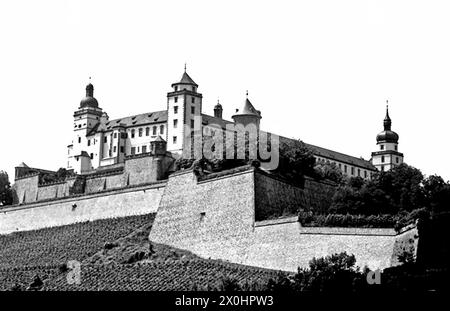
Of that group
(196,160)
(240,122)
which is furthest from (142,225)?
(240,122)

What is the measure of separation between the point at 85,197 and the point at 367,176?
4031 cm

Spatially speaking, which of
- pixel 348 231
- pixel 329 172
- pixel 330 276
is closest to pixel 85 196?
pixel 329 172

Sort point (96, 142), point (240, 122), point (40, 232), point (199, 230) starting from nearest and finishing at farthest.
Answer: point (199, 230) < point (40, 232) < point (240, 122) < point (96, 142)

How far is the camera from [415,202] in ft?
199

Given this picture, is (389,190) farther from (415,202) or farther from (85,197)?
(85,197)

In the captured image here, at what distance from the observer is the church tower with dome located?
10750cm

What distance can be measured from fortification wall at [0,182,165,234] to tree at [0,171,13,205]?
1236 centimetres

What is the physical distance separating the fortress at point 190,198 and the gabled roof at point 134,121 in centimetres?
12

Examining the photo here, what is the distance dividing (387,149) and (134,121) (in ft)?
82.8

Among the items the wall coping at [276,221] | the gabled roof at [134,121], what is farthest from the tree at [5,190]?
the wall coping at [276,221]

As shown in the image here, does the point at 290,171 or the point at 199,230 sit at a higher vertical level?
the point at 290,171

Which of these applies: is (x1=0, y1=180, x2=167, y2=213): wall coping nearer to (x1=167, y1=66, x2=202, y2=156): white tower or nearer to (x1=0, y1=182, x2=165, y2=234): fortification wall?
(x1=0, y1=182, x2=165, y2=234): fortification wall

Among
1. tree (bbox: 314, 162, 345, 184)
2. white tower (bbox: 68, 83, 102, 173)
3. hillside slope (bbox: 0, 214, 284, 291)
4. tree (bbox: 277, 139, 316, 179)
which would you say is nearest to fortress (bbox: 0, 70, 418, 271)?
white tower (bbox: 68, 83, 102, 173)

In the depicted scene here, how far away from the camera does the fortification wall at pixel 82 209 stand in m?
68.9
